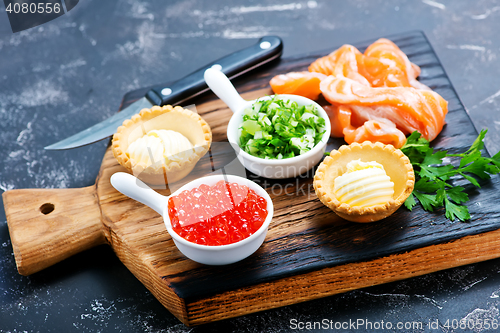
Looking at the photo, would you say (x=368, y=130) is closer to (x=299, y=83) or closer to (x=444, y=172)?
(x=444, y=172)

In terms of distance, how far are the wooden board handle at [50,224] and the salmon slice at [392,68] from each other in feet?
7.40

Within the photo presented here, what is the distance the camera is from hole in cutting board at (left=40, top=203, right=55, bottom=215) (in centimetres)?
325

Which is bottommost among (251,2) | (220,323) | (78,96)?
(220,323)

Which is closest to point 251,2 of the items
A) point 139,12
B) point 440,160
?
point 139,12

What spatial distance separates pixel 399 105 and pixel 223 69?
1.40 meters

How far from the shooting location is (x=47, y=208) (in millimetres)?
3266

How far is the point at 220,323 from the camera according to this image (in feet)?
9.34

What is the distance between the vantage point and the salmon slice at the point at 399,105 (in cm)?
335

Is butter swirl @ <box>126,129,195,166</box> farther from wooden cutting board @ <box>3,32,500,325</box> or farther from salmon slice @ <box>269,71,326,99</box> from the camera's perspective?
salmon slice @ <box>269,71,326,99</box>

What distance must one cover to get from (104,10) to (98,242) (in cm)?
320

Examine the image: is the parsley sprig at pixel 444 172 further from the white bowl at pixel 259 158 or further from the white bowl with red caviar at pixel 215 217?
the white bowl with red caviar at pixel 215 217

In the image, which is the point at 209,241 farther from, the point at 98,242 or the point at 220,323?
the point at 98,242

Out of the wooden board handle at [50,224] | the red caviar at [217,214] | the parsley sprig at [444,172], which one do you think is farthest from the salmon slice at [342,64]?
the wooden board handle at [50,224]

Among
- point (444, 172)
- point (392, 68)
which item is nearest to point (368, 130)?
point (444, 172)
